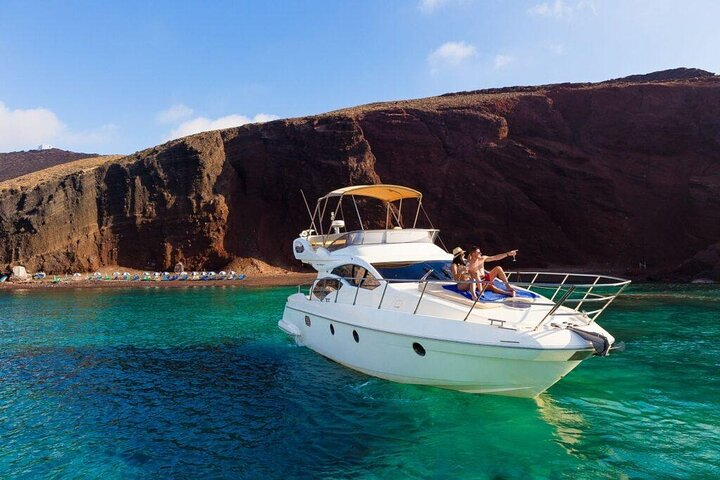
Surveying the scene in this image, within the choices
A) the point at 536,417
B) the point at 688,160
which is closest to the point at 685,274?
the point at 688,160

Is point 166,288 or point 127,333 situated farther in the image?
point 166,288

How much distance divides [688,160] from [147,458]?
168 ft

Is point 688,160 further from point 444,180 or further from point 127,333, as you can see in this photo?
point 127,333

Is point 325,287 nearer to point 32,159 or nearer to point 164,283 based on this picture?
point 164,283

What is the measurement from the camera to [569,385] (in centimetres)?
1019

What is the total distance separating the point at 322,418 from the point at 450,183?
1605 inches

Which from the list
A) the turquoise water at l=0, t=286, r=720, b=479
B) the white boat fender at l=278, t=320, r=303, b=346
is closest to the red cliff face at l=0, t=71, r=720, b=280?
the turquoise water at l=0, t=286, r=720, b=479

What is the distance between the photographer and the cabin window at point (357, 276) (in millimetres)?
10773

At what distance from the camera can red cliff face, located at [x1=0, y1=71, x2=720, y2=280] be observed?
4388cm

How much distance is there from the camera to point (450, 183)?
155 ft

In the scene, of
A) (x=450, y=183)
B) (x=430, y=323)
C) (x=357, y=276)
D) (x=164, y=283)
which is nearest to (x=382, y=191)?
(x=357, y=276)

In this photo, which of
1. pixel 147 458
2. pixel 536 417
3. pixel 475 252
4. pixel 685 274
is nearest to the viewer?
pixel 147 458

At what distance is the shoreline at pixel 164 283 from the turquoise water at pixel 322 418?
→ 73.7ft

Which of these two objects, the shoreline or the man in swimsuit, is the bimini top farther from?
the shoreline
